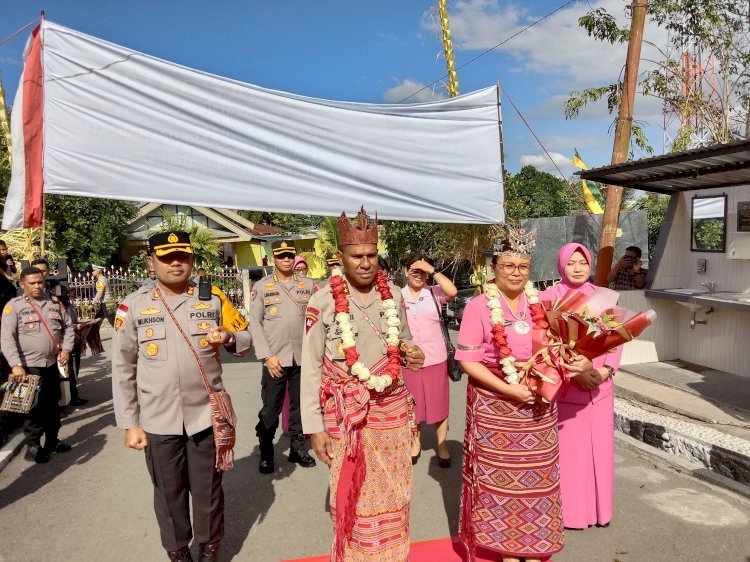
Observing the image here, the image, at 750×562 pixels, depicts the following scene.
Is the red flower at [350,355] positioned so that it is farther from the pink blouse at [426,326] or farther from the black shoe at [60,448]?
the black shoe at [60,448]

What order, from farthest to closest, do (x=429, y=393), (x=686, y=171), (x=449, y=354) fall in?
(x=686, y=171) < (x=449, y=354) < (x=429, y=393)

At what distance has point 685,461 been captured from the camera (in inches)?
189

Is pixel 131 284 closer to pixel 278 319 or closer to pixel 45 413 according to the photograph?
pixel 45 413

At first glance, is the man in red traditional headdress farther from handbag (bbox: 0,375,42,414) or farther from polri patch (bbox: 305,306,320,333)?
handbag (bbox: 0,375,42,414)

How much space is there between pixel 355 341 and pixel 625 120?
676 cm

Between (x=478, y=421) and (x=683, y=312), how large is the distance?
540cm

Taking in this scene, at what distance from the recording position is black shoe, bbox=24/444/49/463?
5355 mm

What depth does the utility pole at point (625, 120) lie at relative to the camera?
7588 mm

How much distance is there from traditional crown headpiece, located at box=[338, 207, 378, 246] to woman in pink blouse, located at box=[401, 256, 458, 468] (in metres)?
1.99

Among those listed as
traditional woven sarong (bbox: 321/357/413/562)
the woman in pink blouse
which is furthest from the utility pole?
traditional woven sarong (bbox: 321/357/413/562)

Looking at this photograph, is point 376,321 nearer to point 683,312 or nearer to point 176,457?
point 176,457

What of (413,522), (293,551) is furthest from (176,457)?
(413,522)

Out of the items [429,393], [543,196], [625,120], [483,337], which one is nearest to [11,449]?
[429,393]

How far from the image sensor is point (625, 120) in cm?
781
